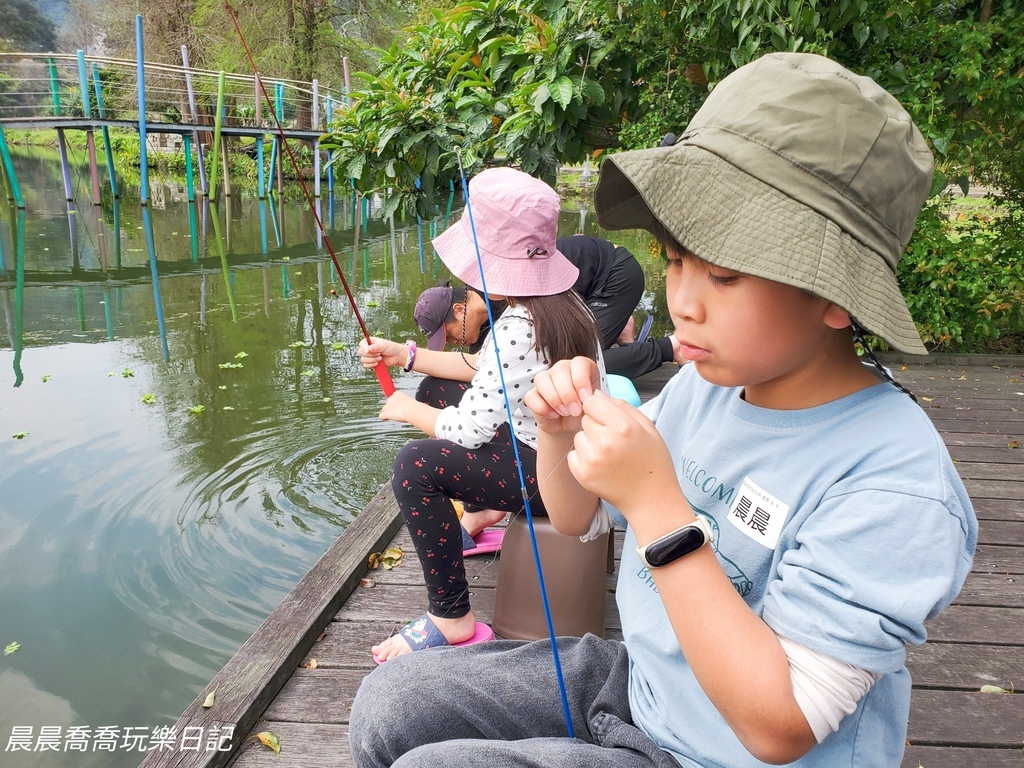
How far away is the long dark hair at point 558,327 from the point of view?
1.94 metres

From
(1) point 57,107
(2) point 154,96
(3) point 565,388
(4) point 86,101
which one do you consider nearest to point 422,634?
(3) point 565,388

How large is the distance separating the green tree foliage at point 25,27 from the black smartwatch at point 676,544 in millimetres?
67436

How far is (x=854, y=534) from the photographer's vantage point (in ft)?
2.76

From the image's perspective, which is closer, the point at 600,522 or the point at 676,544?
the point at 676,544

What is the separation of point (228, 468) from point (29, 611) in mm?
1340

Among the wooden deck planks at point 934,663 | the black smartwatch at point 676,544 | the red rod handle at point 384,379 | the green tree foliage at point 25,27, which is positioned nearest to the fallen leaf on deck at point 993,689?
the wooden deck planks at point 934,663

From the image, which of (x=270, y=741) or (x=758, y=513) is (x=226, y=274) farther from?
(x=758, y=513)

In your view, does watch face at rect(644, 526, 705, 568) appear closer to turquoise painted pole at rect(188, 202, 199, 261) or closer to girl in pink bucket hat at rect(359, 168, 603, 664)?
girl in pink bucket hat at rect(359, 168, 603, 664)

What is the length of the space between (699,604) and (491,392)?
45.1 inches

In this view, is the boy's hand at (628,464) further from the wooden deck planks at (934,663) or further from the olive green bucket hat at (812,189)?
the wooden deck planks at (934,663)

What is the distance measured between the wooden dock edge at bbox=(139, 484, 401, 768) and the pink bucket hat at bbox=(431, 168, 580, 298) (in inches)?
39.5

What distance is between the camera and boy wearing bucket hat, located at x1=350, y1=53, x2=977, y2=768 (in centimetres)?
83

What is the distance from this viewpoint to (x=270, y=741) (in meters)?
1.71

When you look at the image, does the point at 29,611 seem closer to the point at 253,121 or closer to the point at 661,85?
the point at 661,85
